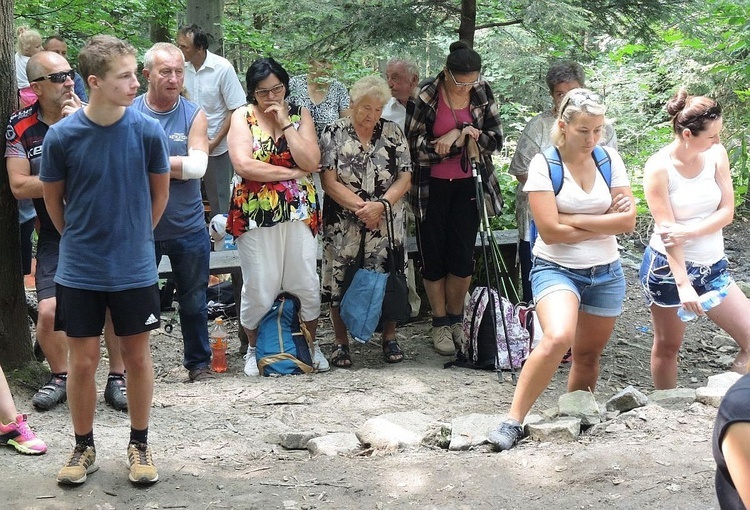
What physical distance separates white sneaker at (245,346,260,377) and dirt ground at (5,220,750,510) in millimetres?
123

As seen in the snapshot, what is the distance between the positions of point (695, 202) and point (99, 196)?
3143 mm

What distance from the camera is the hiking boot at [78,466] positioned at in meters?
3.73

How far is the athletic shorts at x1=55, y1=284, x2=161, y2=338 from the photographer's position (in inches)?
145

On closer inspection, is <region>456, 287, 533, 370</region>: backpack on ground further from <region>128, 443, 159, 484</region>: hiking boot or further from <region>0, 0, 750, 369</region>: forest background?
<region>128, 443, 159, 484</region>: hiking boot

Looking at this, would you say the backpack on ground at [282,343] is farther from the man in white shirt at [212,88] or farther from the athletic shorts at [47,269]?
the man in white shirt at [212,88]

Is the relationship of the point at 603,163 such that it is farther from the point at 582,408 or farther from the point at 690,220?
the point at 582,408

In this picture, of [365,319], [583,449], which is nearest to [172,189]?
[365,319]

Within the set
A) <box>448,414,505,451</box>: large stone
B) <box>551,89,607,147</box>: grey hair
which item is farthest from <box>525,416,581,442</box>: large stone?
<box>551,89,607,147</box>: grey hair

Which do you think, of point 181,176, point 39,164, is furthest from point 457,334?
point 39,164

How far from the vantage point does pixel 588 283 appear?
4270 mm

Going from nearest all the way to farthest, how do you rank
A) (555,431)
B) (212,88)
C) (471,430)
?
(555,431)
(471,430)
(212,88)

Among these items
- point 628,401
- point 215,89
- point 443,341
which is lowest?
point 443,341

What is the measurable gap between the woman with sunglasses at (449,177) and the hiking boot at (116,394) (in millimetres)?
2498

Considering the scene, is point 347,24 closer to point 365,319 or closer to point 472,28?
point 472,28
